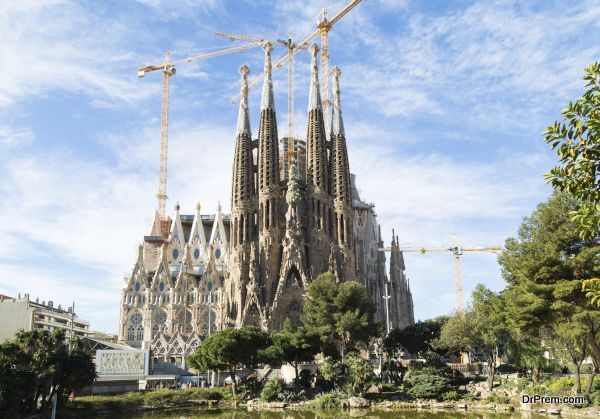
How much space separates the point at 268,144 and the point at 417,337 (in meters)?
36.0

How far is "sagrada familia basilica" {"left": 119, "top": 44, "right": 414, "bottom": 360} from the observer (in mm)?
72062

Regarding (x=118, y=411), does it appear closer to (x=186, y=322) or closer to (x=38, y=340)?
(x=38, y=340)

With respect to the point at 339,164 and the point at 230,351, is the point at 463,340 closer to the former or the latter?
the point at 230,351

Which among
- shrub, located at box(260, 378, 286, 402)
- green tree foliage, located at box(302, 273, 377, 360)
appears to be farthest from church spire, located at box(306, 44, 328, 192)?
shrub, located at box(260, 378, 286, 402)

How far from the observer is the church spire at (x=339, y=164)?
77938 millimetres

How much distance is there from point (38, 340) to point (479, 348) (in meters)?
32.6

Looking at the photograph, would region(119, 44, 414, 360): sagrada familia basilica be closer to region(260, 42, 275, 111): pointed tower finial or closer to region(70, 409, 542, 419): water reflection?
region(260, 42, 275, 111): pointed tower finial

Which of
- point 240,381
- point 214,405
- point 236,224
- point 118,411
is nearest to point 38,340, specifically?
point 118,411

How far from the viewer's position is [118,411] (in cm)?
4003

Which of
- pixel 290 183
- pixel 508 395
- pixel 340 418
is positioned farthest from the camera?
pixel 290 183

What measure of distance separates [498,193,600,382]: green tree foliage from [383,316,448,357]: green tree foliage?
2212 cm

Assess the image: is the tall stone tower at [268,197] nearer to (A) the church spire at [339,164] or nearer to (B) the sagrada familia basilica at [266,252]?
(B) the sagrada familia basilica at [266,252]

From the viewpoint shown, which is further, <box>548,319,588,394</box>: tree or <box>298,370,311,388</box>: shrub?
<box>298,370,311,388</box>: shrub

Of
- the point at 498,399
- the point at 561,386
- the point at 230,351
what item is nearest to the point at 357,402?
the point at 498,399
